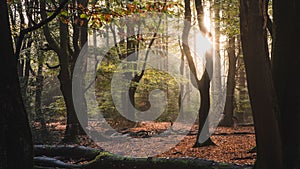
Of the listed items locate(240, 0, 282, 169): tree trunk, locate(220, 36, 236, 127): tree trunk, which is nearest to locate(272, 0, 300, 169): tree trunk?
locate(240, 0, 282, 169): tree trunk

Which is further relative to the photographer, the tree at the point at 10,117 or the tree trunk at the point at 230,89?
the tree trunk at the point at 230,89

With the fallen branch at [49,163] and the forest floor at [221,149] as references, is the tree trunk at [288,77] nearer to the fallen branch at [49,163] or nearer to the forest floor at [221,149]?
the forest floor at [221,149]

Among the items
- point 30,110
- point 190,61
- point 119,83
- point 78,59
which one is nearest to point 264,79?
point 190,61

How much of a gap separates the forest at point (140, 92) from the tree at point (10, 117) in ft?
0.04

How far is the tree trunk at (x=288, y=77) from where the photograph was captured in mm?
4547

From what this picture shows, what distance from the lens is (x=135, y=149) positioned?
13414 mm

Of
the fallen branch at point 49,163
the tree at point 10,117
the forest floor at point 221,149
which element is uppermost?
the tree at point 10,117

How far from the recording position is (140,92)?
22938 millimetres

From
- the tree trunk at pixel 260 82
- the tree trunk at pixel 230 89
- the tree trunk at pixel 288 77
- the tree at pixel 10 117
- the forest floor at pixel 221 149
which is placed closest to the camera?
the tree at pixel 10 117

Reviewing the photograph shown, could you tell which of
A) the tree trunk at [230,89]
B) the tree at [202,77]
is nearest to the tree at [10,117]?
the tree at [202,77]

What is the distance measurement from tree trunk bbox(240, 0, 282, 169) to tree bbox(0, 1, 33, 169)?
3.20 metres

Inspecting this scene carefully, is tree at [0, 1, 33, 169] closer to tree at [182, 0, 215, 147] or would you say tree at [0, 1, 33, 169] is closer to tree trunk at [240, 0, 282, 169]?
tree trunk at [240, 0, 282, 169]

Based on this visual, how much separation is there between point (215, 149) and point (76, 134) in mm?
5895

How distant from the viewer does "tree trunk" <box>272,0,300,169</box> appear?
455cm
